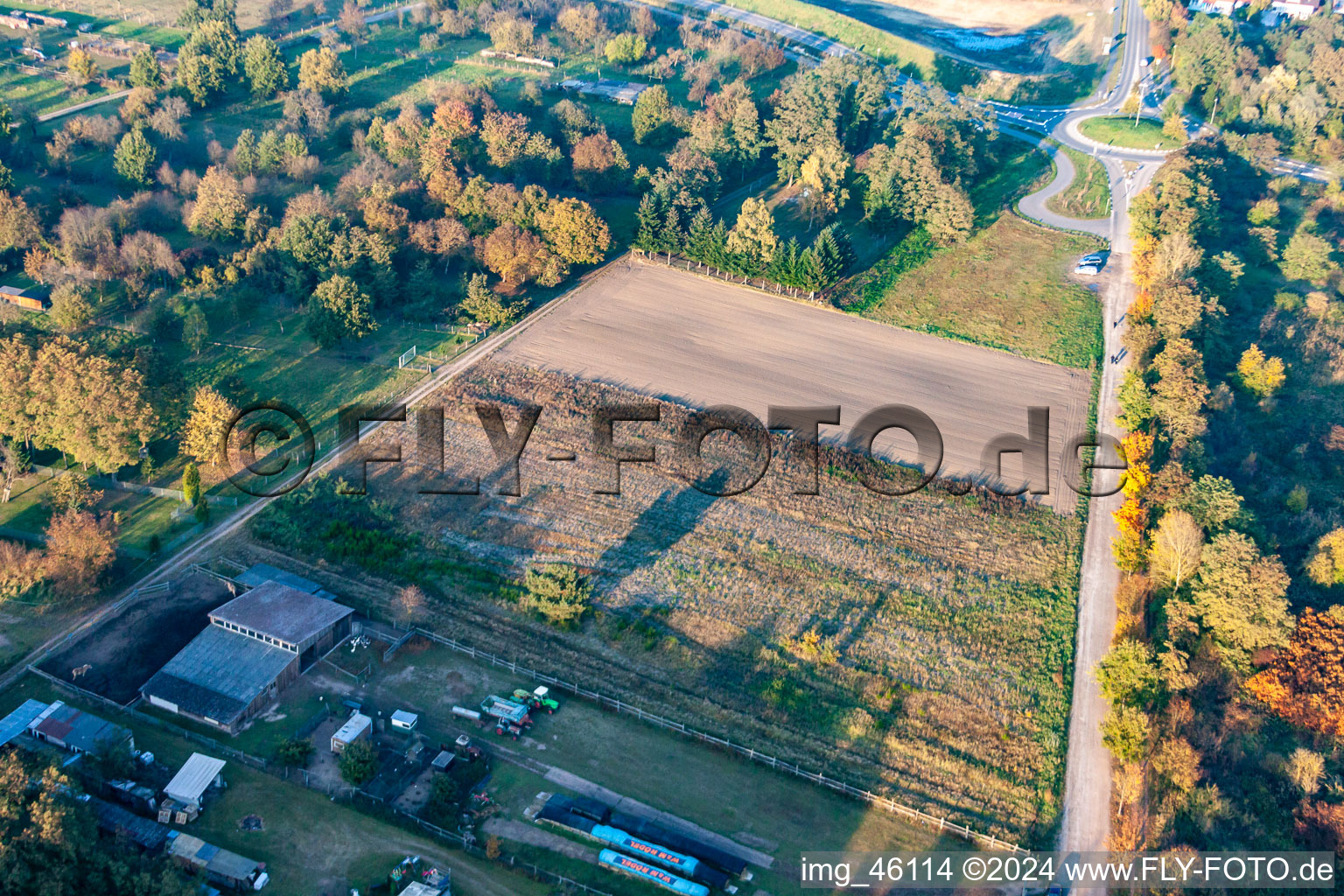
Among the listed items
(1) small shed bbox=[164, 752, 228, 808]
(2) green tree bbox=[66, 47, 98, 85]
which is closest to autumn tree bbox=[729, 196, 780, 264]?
(1) small shed bbox=[164, 752, 228, 808]

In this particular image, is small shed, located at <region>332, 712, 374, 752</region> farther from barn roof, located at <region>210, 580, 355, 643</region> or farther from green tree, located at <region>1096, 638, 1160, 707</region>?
green tree, located at <region>1096, 638, 1160, 707</region>

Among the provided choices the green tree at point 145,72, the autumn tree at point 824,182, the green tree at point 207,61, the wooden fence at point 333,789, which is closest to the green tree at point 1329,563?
the wooden fence at point 333,789

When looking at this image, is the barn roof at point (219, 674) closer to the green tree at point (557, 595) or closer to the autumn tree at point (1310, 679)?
the green tree at point (557, 595)

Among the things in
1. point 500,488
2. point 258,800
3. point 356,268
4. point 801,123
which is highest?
point 801,123

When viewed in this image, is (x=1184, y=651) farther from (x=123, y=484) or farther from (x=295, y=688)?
(x=123, y=484)

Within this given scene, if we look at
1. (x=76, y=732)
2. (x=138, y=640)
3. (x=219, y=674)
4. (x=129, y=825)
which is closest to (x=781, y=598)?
(x=219, y=674)

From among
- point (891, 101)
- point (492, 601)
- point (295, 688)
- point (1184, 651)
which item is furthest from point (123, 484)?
point (891, 101)

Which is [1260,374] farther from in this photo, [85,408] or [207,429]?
[85,408]
